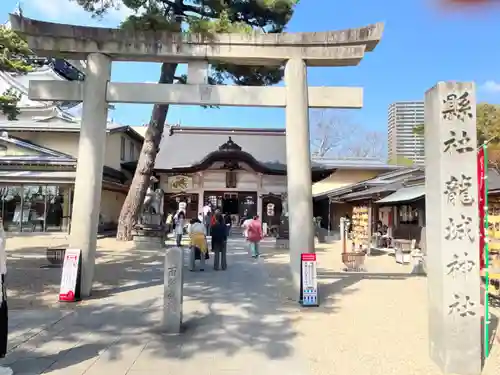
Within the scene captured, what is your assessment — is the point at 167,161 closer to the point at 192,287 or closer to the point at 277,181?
the point at 277,181

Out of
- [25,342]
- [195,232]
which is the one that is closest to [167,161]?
[195,232]

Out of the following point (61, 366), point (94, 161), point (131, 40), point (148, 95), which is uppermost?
point (131, 40)

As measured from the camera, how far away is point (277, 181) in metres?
27.9

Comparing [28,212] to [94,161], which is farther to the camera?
[28,212]

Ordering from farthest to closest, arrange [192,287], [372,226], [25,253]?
[372,226]
[25,253]
[192,287]

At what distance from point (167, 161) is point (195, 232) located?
695 inches

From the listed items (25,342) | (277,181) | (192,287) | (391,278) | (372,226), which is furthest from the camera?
(277,181)

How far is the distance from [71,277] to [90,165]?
7.02ft

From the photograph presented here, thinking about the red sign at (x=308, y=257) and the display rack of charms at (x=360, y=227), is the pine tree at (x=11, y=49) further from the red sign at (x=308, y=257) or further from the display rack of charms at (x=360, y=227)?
the display rack of charms at (x=360, y=227)

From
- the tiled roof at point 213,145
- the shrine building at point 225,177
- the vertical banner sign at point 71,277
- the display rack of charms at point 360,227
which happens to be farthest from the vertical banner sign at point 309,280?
the tiled roof at point 213,145

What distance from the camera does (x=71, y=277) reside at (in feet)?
25.1

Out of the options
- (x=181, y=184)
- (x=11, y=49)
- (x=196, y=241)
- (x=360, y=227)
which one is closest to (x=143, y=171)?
(x=196, y=241)

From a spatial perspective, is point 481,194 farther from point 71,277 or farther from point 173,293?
point 71,277

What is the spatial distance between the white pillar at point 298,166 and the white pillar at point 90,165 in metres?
3.71
